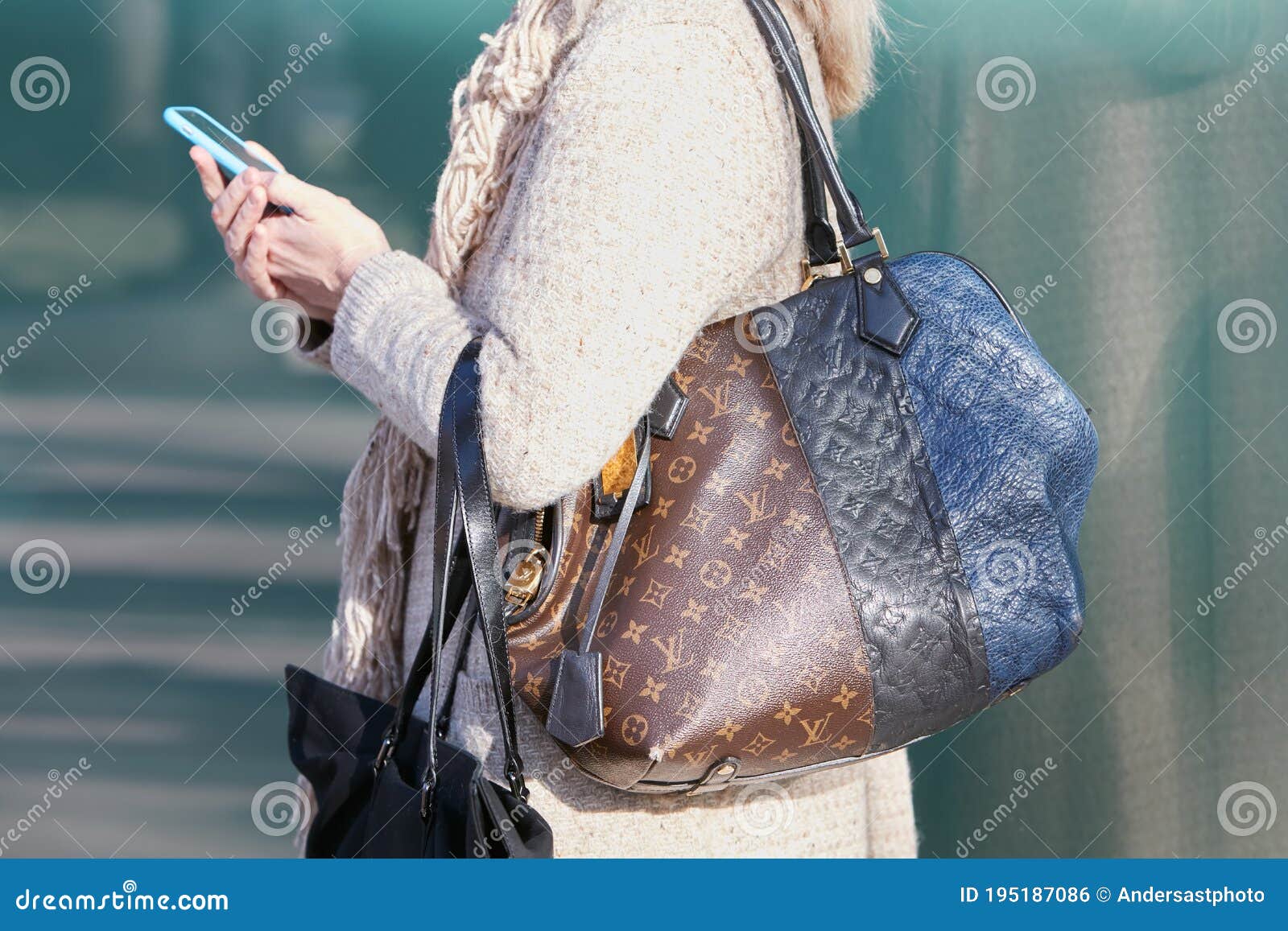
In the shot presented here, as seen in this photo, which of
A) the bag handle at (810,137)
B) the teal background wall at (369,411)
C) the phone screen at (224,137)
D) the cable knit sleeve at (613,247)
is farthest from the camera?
the teal background wall at (369,411)

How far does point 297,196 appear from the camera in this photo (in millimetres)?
1135

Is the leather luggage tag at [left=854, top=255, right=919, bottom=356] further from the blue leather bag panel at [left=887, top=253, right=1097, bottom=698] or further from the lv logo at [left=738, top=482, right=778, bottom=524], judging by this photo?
the lv logo at [left=738, top=482, right=778, bottom=524]

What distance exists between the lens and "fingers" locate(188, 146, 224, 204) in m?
1.19

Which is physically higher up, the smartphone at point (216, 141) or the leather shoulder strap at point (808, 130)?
the leather shoulder strap at point (808, 130)

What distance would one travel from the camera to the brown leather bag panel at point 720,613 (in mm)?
929

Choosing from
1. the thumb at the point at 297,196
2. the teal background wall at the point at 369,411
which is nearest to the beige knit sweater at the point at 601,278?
the thumb at the point at 297,196

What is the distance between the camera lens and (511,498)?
93 centimetres

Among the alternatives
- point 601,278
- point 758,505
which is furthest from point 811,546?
point 601,278

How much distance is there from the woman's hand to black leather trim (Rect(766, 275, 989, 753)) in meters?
0.43

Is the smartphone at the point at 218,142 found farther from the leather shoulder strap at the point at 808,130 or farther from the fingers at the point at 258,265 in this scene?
the leather shoulder strap at the point at 808,130

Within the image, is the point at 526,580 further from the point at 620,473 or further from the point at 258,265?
the point at 258,265

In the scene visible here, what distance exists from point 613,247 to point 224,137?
62 centimetres

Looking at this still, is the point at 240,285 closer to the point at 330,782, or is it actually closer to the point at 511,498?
the point at 330,782

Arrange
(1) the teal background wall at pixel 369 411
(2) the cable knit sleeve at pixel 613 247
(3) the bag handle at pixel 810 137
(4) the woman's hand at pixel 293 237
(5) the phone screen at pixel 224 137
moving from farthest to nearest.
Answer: (1) the teal background wall at pixel 369 411 < (5) the phone screen at pixel 224 137 < (4) the woman's hand at pixel 293 237 < (3) the bag handle at pixel 810 137 < (2) the cable knit sleeve at pixel 613 247
